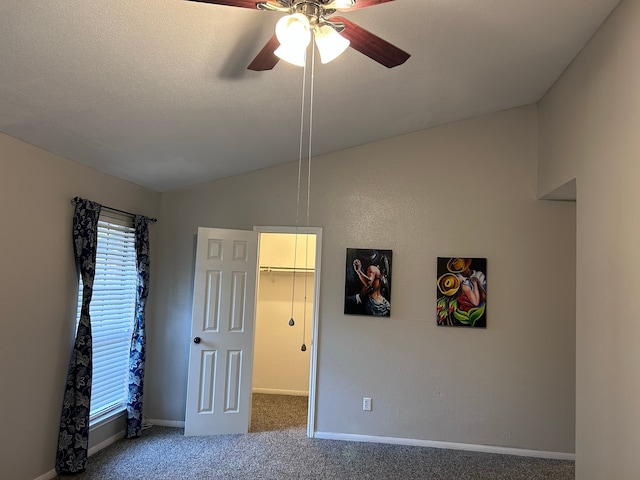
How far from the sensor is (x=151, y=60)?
2504 millimetres

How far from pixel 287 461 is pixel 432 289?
2.00m

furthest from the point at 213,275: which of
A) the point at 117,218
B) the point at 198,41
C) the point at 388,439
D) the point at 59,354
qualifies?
the point at 198,41

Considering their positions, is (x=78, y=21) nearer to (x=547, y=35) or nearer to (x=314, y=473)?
(x=547, y=35)

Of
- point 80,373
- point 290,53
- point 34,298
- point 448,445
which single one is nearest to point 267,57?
point 290,53

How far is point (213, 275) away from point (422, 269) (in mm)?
2033

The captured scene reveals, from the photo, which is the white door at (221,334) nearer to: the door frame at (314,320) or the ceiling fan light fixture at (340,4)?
the door frame at (314,320)

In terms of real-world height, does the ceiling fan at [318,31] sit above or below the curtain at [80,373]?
above

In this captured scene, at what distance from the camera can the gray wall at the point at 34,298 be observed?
2977 millimetres

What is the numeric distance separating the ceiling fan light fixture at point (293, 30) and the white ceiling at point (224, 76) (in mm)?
544

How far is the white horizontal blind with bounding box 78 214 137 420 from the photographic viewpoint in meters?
3.94

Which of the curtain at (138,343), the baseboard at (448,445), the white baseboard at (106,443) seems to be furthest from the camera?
the curtain at (138,343)

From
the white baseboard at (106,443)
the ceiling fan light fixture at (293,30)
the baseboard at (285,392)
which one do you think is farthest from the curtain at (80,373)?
the baseboard at (285,392)

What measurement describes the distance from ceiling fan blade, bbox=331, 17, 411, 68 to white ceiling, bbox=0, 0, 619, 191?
58 centimetres

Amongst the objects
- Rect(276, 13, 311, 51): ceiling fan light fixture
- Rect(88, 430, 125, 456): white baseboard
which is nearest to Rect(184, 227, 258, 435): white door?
Rect(88, 430, 125, 456): white baseboard
